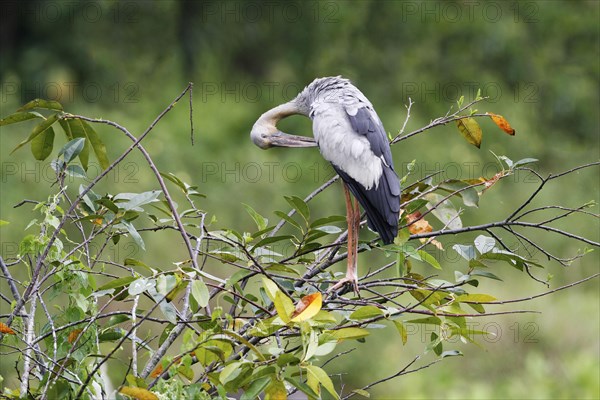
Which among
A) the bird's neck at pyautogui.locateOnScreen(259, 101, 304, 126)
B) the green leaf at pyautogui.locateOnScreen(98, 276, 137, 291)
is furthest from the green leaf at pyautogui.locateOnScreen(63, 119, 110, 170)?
the bird's neck at pyautogui.locateOnScreen(259, 101, 304, 126)

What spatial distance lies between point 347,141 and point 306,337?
3.46 feet

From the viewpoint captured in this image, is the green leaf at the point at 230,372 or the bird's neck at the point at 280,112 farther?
the bird's neck at the point at 280,112

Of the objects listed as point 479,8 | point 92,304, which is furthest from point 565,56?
point 92,304

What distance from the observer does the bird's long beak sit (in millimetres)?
2784

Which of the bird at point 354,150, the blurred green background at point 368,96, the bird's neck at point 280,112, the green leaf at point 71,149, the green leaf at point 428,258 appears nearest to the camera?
the green leaf at point 71,149

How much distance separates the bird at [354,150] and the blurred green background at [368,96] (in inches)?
101

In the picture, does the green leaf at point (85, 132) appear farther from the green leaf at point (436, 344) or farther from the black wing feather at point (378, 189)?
the green leaf at point (436, 344)

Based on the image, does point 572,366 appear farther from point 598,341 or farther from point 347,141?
point 347,141

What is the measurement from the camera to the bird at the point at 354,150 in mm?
2287

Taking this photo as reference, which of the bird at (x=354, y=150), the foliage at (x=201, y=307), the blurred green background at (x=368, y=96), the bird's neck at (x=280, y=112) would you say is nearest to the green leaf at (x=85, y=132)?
the foliage at (x=201, y=307)

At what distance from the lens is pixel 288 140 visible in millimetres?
2838

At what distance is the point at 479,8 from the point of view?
29.8 feet

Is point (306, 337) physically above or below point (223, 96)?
above

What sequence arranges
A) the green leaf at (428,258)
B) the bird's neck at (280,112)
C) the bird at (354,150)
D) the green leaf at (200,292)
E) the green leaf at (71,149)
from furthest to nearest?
the bird's neck at (280,112) → the bird at (354,150) → the green leaf at (428,258) → the green leaf at (71,149) → the green leaf at (200,292)
